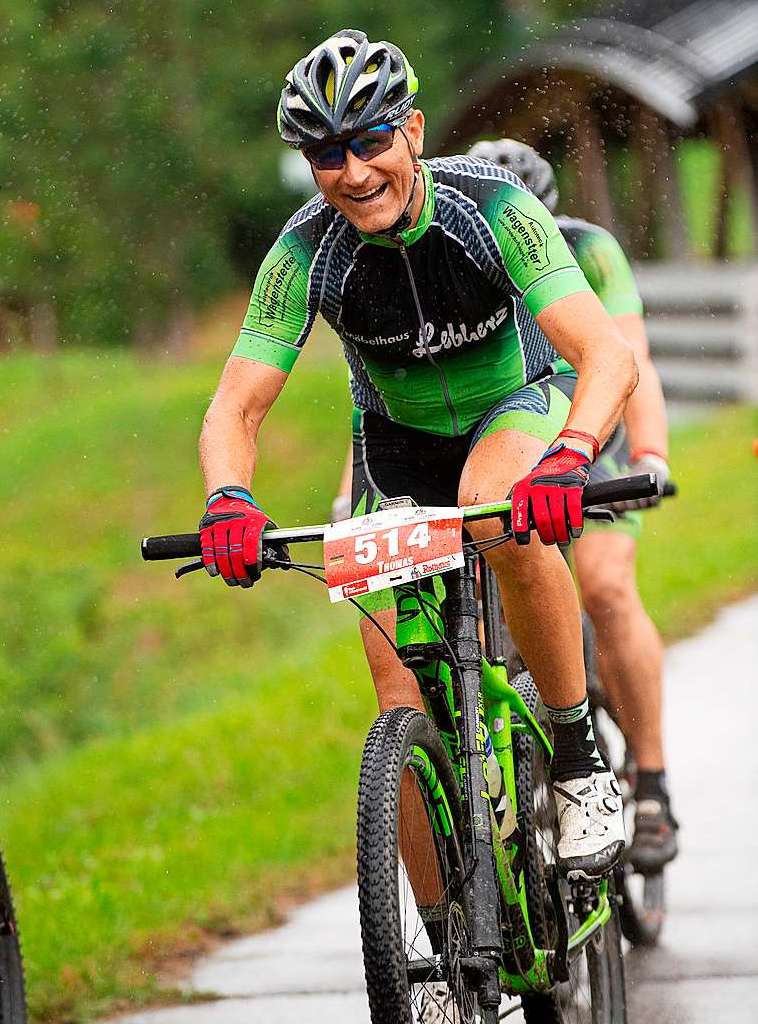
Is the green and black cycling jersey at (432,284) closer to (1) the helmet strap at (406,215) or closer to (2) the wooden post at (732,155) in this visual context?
(1) the helmet strap at (406,215)

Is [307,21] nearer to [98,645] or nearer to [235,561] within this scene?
[98,645]

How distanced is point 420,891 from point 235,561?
74 centimetres

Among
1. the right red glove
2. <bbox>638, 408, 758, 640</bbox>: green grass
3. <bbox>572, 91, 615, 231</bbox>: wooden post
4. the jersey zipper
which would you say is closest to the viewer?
the right red glove

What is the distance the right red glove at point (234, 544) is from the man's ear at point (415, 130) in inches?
35.7

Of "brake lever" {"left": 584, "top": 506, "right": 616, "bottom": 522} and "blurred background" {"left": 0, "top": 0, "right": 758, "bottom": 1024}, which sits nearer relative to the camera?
"brake lever" {"left": 584, "top": 506, "right": 616, "bottom": 522}

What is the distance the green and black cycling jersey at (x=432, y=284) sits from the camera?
3.76 m

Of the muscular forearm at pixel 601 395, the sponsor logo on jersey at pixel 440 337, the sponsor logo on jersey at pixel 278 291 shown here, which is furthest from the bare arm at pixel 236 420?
the muscular forearm at pixel 601 395

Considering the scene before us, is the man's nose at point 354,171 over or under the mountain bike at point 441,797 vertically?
over

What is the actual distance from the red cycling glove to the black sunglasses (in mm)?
819

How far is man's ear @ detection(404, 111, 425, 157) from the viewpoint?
3.73 metres

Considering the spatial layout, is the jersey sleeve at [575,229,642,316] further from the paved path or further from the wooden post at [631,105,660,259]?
the wooden post at [631,105,660,259]

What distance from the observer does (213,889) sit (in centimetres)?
634

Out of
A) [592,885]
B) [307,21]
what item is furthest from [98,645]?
[307,21]

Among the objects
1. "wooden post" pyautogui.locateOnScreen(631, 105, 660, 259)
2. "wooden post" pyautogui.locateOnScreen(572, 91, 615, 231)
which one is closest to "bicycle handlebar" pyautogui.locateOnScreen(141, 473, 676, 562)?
"wooden post" pyautogui.locateOnScreen(572, 91, 615, 231)
